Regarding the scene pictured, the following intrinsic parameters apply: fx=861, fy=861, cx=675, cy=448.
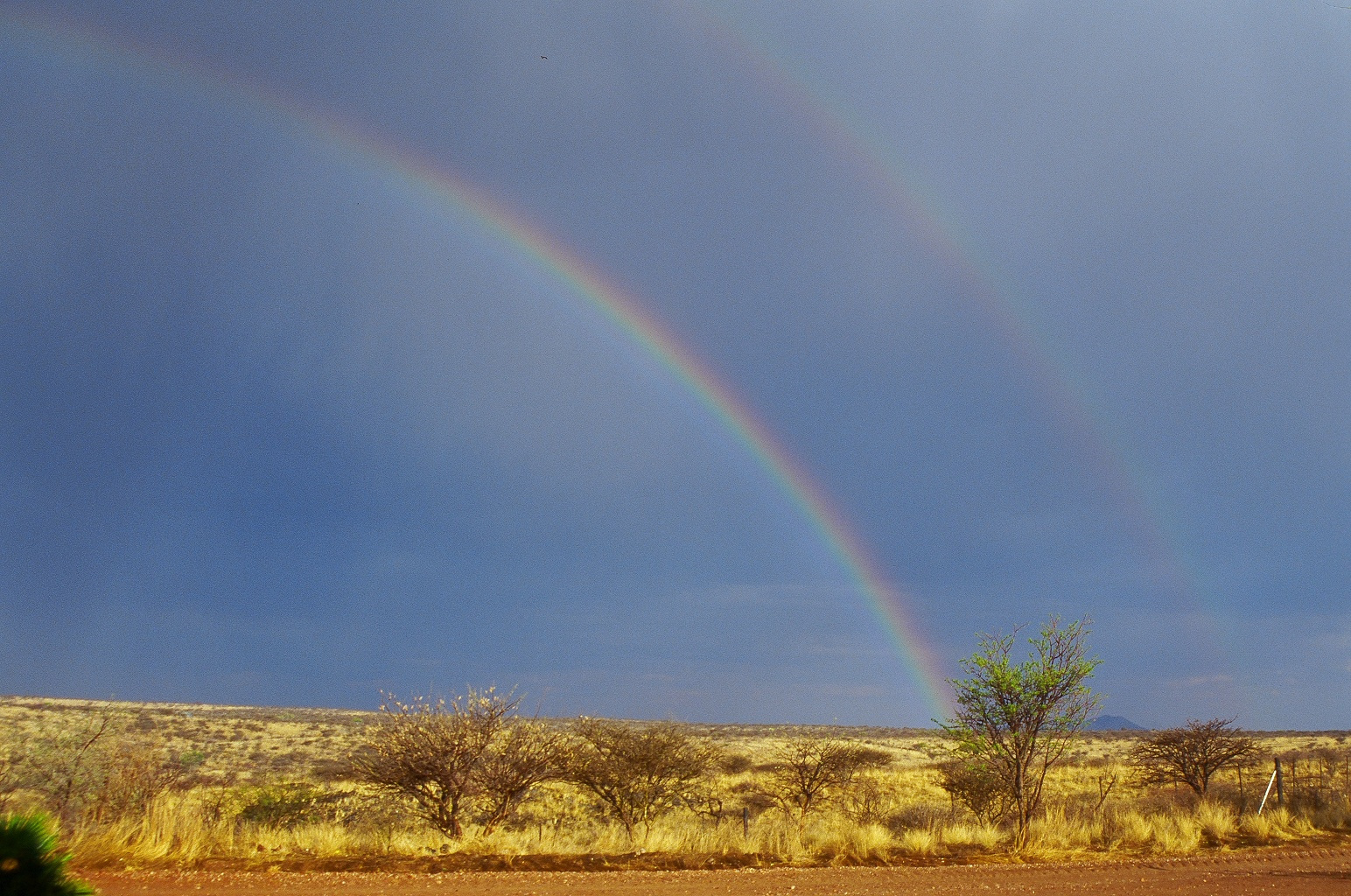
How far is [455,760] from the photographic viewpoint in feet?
59.4

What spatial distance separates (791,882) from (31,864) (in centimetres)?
1285

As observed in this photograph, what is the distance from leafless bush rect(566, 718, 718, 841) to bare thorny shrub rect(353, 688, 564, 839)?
2.66 m

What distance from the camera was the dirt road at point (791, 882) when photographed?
12641mm

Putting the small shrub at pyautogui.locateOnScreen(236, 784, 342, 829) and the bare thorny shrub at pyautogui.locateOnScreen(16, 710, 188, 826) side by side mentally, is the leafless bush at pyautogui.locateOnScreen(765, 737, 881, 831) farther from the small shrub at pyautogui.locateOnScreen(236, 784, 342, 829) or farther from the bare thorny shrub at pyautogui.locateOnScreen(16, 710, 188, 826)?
the bare thorny shrub at pyautogui.locateOnScreen(16, 710, 188, 826)

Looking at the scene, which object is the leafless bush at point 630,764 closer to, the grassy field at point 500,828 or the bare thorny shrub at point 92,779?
the grassy field at point 500,828

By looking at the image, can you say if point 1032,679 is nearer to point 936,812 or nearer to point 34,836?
point 936,812

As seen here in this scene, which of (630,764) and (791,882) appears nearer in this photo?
(791,882)

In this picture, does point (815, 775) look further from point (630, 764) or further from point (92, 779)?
point (92, 779)

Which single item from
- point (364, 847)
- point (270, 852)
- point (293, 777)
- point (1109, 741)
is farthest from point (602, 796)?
point (1109, 741)

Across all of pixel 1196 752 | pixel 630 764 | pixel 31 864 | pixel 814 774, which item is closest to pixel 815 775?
pixel 814 774

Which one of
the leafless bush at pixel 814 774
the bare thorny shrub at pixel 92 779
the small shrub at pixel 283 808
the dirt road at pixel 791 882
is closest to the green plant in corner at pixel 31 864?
the dirt road at pixel 791 882

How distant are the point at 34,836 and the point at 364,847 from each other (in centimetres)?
1409

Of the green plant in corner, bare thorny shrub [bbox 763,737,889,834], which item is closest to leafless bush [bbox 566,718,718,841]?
bare thorny shrub [bbox 763,737,889,834]

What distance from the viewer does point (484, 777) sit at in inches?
728
